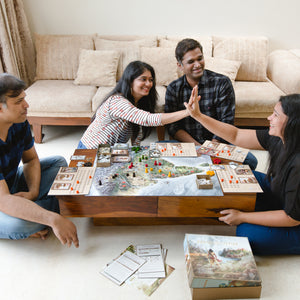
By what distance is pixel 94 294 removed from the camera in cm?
144

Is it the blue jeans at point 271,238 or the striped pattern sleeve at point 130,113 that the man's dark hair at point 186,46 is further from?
the blue jeans at point 271,238

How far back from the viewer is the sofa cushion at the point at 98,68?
3.05 m

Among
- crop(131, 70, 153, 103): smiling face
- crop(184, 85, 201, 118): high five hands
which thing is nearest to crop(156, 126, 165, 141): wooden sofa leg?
crop(131, 70, 153, 103): smiling face

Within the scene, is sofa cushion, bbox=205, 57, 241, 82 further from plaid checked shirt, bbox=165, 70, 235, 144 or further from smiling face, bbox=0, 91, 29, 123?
smiling face, bbox=0, 91, 29, 123

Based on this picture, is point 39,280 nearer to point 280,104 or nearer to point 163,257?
point 163,257

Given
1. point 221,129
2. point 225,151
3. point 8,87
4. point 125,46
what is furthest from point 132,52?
point 8,87

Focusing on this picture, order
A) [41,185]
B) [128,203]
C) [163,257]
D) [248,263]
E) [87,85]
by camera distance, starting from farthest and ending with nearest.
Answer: [87,85] → [41,185] → [163,257] → [128,203] → [248,263]

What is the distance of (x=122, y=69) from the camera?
10.3 feet

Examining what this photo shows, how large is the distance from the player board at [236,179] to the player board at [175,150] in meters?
0.20

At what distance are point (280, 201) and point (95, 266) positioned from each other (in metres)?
1.02

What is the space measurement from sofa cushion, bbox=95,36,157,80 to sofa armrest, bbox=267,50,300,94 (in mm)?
1274

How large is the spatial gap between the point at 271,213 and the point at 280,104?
54 cm

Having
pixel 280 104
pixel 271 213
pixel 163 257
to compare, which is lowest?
pixel 163 257

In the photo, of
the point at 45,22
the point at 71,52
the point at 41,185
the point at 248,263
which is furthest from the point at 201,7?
the point at 248,263
